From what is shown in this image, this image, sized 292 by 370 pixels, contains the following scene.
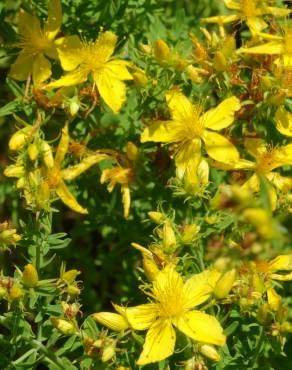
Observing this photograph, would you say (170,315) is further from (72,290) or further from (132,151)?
(132,151)

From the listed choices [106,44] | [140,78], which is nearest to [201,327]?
[140,78]

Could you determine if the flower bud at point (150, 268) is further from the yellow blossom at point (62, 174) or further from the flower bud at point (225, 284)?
the yellow blossom at point (62, 174)

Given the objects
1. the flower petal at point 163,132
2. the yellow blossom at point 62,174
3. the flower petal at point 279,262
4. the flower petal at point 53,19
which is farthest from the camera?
the flower petal at point 53,19

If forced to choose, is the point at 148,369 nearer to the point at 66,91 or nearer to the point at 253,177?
the point at 253,177

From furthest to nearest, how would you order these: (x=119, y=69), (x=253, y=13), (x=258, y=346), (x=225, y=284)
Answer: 1. (x=253, y=13)
2. (x=119, y=69)
3. (x=258, y=346)
4. (x=225, y=284)

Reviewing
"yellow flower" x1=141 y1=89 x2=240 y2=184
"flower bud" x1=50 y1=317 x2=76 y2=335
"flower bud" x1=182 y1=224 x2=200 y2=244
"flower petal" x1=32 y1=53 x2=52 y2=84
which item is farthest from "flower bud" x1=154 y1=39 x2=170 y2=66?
"flower bud" x1=50 y1=317 x2=76 y2=335

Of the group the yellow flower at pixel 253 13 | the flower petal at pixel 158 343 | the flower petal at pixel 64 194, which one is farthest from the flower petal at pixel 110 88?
A: the flower petal at pixel 158 343

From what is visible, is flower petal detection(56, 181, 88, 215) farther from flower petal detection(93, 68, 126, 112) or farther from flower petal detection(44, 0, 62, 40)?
flower petal detection(44, 0, 62, 40)
